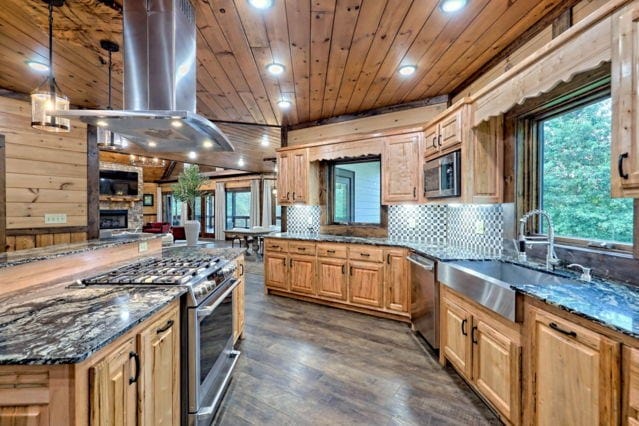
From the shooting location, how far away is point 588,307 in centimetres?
127

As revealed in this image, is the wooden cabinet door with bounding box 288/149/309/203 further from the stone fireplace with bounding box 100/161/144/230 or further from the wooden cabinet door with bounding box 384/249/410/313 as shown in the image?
the stone fireplace with bounding box 100/161/144/230

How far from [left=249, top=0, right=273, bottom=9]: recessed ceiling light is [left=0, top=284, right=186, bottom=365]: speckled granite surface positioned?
1.90 meters

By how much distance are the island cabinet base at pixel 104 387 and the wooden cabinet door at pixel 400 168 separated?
2.87 metres

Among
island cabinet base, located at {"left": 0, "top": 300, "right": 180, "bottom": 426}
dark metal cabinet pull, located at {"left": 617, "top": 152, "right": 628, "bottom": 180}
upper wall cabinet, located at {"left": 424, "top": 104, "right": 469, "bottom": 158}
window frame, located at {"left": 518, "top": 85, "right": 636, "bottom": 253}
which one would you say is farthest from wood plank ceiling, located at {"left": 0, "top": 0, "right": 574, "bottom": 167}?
island cabinet base, located at {"left": 0, "top": 300, "right": 180, "bottom": 426}

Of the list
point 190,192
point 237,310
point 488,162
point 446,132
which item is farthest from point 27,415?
point 446,132

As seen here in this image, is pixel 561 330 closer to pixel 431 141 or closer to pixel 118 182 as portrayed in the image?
pixel 431 141

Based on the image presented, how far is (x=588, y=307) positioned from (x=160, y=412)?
2.03 m

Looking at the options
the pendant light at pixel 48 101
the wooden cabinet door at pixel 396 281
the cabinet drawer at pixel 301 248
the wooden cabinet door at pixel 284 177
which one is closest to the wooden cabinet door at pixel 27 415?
the pendant light at pixel 48 101

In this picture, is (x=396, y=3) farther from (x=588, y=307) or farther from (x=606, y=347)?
(x=606, y=347)

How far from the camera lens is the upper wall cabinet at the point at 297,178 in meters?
4.38

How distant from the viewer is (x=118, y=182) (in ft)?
29.6

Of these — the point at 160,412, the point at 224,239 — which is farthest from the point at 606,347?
the point at 224,239

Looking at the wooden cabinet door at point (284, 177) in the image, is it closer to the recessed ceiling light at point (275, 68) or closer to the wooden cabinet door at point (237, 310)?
the recessed ceiling light at point (275, 68)

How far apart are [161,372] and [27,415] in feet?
1.78
